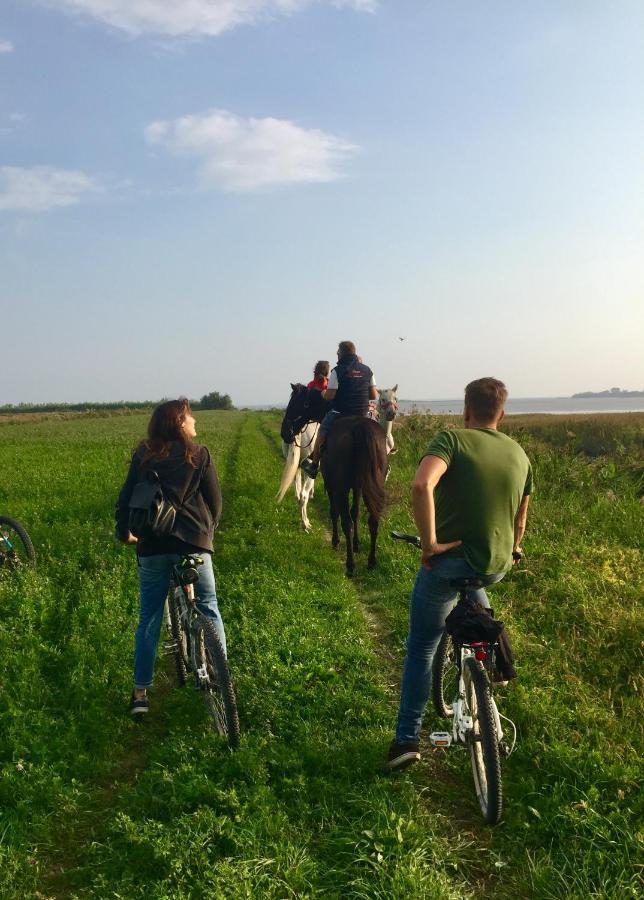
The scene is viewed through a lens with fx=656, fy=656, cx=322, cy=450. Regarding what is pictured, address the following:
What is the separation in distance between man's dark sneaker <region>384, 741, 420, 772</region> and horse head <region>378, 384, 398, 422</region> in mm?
8822

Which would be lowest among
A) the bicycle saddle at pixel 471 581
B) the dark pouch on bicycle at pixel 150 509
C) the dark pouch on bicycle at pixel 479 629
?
the dark pouch on bicycle at pixel 479 629

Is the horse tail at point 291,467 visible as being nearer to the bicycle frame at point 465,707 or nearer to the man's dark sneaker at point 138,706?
the man's dark sneaker at point 138,706

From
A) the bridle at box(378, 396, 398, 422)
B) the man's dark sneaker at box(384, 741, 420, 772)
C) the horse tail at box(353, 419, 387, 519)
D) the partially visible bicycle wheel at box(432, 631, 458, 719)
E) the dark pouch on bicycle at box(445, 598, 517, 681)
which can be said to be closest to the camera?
the dark pouch on bicycle at box(445, 598, 517, 681)

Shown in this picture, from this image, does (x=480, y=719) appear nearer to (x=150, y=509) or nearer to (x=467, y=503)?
(x=467, y=503)

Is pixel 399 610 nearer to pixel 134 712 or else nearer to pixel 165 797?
pixel 134 712

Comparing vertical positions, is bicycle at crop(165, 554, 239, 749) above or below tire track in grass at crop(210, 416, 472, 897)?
above

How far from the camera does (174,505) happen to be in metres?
4.84

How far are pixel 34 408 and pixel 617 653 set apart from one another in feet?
318

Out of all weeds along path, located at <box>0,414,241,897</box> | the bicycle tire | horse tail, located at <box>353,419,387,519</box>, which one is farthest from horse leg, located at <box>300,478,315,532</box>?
the bicycle tire

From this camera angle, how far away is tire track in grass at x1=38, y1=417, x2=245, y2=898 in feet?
12.2

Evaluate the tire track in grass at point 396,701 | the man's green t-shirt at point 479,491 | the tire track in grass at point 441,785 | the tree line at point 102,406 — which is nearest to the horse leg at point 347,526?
the tire track in grass at point 396,701

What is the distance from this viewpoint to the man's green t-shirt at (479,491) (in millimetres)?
3914

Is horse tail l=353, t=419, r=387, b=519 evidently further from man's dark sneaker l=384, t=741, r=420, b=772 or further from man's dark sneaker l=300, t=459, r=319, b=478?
man's dark sneaker l=384, t=741, r=420, b=772

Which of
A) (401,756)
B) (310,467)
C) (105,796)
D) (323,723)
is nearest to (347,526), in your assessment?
(310,467)
